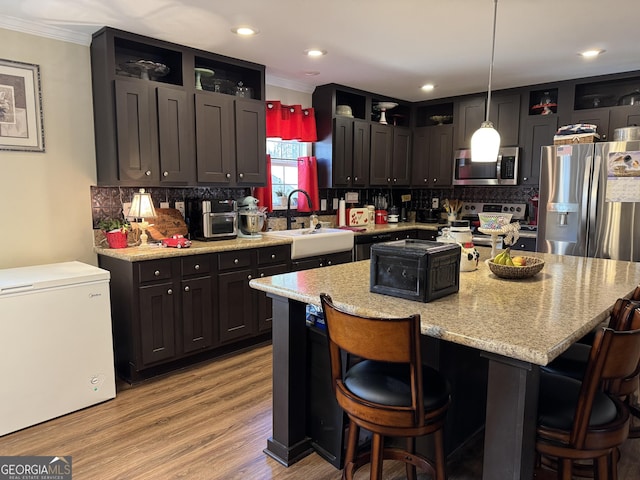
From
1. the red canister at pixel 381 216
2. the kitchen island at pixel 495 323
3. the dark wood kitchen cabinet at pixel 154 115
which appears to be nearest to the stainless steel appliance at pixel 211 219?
the dark wood kitchen cabinet at pixel 154 115

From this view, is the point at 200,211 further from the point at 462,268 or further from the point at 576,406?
the point at 576,406

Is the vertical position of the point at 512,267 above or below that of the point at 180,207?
below

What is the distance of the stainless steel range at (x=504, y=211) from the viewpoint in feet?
14.6

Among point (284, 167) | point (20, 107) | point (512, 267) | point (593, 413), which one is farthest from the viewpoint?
point (284, 167)

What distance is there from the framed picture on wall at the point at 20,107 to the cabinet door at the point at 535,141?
447 cm

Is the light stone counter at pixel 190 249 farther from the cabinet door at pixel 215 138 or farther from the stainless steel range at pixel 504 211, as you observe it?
the stainless steel range at pixel 504 211

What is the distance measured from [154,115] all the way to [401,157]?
3.15 m

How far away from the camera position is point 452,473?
2039mm

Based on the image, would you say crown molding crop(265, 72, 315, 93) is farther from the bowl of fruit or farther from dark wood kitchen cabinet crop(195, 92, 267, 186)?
the bowl of fruit

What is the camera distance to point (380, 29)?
301 cm

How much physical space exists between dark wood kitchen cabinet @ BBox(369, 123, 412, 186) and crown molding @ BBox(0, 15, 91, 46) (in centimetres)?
299

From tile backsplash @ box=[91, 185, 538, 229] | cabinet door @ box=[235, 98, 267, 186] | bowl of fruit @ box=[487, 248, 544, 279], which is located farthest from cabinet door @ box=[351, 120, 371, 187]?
bowl of fruit @ box=[487, 248, 544, 279]

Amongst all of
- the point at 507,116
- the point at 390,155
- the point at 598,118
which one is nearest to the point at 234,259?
the point at 390,155

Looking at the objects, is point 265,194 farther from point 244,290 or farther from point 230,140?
point 244,290
